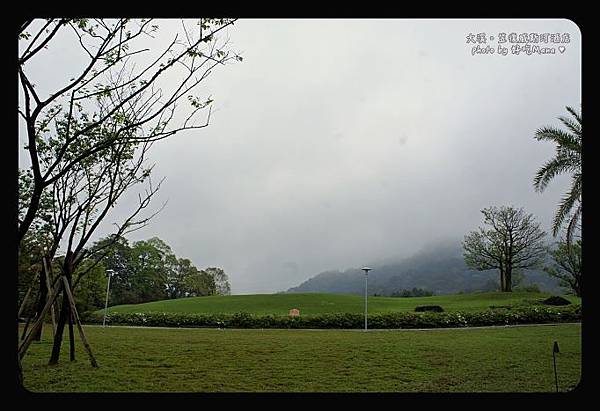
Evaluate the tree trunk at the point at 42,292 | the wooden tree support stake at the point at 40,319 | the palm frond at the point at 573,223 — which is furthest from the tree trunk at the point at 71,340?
the palm frond at the point at 573,223

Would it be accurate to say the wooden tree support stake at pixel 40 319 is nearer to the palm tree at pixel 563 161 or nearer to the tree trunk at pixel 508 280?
the palm tree at pixel 563 161

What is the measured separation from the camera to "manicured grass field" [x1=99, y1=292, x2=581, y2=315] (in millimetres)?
10725

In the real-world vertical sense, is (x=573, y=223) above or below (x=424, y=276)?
above

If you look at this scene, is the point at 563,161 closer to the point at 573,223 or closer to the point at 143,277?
the point at 573,223

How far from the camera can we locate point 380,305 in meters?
12.4

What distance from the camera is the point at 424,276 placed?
35.1 ft

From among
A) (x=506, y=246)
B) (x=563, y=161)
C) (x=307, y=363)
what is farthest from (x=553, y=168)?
(x=506, y=246)

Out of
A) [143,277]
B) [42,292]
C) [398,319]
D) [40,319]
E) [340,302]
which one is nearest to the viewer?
[40,319]

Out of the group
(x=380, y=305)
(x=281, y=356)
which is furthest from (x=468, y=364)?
(x=380, y=305)

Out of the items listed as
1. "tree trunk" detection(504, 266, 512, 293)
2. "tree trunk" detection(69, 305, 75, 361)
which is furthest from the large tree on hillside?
"tree trunk" detection(69, 305, 75, 361)

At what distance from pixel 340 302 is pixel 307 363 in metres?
7.52

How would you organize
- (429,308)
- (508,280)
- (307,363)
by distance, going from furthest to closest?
(508,280), (429,308), (307,363)

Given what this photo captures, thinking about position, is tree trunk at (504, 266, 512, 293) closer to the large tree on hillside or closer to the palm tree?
→ the large tree on hillside
